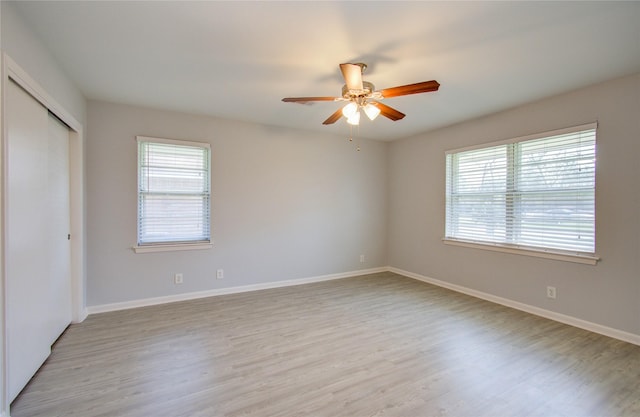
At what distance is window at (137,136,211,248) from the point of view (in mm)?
3688

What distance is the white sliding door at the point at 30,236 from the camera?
71.7 inches

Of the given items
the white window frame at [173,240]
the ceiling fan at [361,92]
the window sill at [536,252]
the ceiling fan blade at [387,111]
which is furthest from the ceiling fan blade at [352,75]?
the window sill at [536,252]

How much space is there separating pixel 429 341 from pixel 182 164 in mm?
3571

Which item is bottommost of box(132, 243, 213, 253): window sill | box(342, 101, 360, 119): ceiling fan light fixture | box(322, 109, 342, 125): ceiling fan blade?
box(132, 243, 213, 253): window sill

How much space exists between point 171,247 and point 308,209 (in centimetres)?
206

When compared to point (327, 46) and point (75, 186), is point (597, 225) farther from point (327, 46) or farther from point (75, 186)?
point (75, 186)

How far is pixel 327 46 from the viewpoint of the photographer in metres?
2.24

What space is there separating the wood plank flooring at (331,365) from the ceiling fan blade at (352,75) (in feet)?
7.31

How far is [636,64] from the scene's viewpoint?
2527 mm

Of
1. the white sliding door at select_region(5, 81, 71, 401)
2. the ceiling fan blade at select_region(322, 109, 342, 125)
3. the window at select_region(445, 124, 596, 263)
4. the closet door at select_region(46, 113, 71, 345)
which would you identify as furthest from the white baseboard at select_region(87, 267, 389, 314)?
the ceiling fan blade at select_region(322, 109, 342, 125)

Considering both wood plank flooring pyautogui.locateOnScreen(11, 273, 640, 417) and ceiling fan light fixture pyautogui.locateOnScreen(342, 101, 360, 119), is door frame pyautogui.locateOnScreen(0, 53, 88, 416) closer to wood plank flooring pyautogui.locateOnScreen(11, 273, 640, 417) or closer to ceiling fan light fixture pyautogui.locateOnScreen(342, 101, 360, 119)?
wood plank flooring pyautogui.locateOnScreen(11, 273, 640, 417)

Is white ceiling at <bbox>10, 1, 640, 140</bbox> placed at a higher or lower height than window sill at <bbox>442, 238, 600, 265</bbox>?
higher

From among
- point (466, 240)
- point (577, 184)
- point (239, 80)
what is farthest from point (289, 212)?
point (577, 184)

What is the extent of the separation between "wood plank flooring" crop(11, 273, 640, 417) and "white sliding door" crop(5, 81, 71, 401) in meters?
0.23
